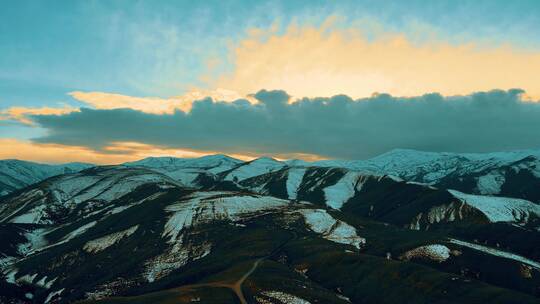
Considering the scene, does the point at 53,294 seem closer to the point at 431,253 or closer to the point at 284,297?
the point at 284,297

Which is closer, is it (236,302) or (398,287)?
(236,302)

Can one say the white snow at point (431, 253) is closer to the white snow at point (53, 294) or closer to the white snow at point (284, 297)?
the white snow at point (284, 297)

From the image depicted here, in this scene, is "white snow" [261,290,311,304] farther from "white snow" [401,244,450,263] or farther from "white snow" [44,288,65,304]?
"white snow" [44,288,65,304]

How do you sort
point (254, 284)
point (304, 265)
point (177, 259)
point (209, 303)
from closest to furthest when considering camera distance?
1. point (209, 303)
2. point (254, 284)
3. point (304, 265)
4. point (177, 259)

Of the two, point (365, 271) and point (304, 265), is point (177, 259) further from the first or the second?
point (365, 271)

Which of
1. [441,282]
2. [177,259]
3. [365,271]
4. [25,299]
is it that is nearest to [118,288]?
[177,259]

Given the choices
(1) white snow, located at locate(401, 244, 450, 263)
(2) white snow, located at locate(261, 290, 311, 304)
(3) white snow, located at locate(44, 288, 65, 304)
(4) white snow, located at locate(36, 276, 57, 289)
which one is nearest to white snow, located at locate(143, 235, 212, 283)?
(3) white snow, located at locate(44, 288, 65, 304)

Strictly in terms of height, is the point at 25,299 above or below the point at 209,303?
below
